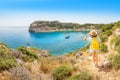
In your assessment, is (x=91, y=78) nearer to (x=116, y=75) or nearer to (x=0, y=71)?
(x=116, y=75)

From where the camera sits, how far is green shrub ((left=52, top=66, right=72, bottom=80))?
11773mm

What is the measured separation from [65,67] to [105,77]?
6.56 ft

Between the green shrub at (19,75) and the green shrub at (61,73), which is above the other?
the green shrub at (19,75)

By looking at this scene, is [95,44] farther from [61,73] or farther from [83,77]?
[83,77]

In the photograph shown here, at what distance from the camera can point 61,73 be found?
467 inches

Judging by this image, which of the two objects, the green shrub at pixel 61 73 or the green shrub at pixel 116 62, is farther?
the green shrub at pixel 116 62

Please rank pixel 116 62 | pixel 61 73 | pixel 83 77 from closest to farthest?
pixel 83 77
pixel 61 73
pixel 116 62

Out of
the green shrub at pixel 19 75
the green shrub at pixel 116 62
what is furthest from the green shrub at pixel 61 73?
the green shrub at pixel 19 75

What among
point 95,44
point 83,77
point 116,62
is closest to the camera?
point 83,77

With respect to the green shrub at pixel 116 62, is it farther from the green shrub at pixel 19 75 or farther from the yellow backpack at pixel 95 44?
the green shrub at pixel 19 75

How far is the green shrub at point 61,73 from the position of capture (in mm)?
11773

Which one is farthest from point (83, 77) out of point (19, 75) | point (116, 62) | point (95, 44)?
point (95, 44)

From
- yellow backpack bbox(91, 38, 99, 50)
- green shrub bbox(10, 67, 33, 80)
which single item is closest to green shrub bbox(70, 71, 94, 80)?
green shrub bbox(10, 67, 33, 80)

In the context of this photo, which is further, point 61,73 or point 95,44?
point 95,44
